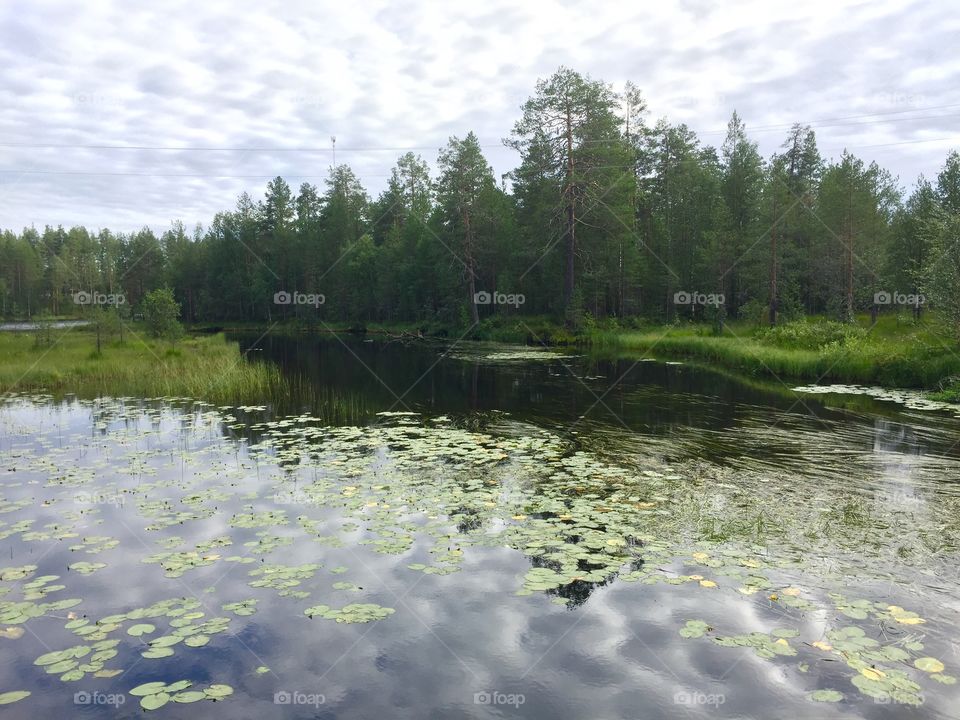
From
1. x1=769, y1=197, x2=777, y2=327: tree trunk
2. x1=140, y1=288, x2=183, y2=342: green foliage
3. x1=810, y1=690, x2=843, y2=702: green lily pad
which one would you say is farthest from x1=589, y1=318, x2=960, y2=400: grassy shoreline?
x1=140, y1=288, x2=183, y2=342: green foliage

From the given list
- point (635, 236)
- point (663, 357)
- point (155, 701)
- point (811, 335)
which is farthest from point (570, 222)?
point (155, 701)

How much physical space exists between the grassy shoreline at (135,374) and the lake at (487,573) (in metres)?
7.74

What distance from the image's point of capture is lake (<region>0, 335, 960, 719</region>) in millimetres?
5566

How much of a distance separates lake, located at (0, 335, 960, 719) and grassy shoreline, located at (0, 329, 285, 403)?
7.74 metres

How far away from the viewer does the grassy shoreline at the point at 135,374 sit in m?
23.5

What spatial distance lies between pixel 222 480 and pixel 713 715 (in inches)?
384

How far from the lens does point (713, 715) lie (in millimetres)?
5211

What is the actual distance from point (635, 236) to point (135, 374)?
115ft

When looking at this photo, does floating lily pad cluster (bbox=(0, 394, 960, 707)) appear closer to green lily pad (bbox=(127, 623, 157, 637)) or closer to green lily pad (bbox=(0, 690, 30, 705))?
green lily pad (bbox=(127, 623, 157, 637))

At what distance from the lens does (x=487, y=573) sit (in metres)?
7.82

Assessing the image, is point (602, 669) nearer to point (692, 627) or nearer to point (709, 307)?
point (692, 627)

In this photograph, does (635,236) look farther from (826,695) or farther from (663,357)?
(826,695)

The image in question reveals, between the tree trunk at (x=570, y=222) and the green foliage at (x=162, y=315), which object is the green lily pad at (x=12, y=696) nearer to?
the green foliage at (x=162, y=315)

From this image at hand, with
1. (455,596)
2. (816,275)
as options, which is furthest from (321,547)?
(816,275)
